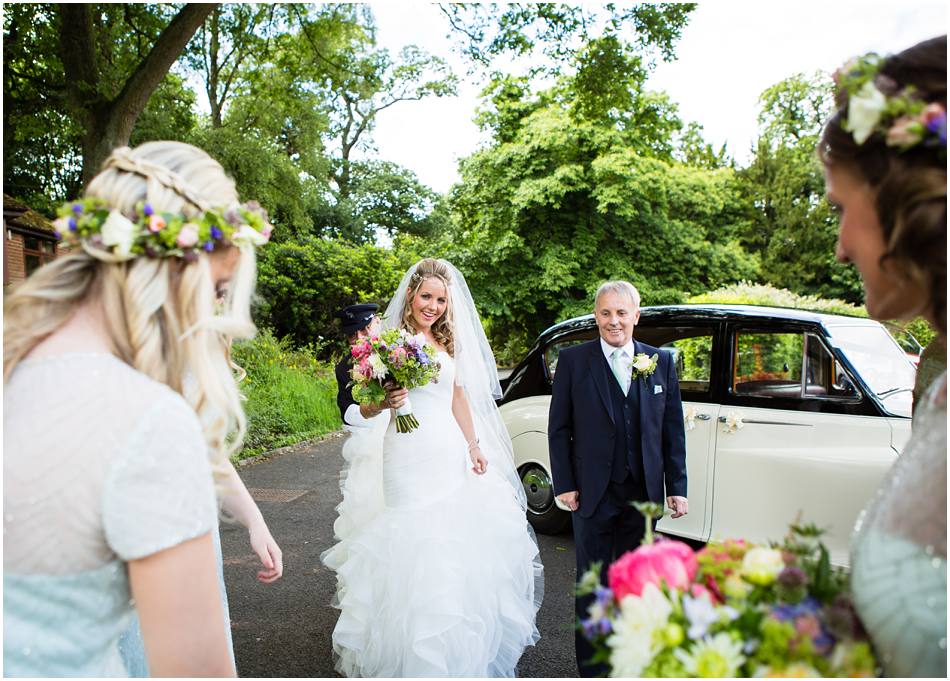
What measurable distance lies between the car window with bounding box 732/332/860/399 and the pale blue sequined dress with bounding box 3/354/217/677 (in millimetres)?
4675

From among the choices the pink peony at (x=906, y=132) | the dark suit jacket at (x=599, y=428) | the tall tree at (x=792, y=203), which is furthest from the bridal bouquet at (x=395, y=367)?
the tall tree at (x=792, y=203)

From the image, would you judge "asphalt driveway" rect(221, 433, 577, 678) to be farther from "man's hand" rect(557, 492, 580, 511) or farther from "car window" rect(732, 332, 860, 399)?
"car window" rect(732, 332, 860, 399)

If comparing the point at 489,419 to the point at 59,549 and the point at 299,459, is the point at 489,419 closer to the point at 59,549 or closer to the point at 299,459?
the point at 59,549

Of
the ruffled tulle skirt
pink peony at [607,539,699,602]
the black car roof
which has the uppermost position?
the black car roof

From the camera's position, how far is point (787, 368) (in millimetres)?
5238

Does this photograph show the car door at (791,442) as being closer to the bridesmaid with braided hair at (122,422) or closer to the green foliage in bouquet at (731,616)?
the green foliage in bouquet at (731,616)

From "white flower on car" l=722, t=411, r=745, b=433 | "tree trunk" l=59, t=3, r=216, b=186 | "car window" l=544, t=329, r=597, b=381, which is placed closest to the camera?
"white flower on car" l=722, t=411, r=745, b=433

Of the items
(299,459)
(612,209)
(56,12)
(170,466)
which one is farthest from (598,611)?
(612,209)

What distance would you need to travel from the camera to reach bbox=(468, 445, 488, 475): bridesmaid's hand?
4418 millimetres

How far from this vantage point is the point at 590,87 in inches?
428

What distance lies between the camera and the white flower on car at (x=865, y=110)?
1.32m

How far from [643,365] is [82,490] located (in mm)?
3218

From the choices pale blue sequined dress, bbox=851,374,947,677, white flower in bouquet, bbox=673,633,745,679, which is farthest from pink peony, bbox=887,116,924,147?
white flower in bouquet, bbox=673,633,745,679

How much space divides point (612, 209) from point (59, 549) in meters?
23.2
